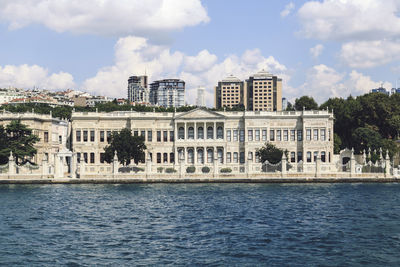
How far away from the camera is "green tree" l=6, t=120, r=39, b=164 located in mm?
54203

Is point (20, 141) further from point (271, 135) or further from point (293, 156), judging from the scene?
point (293, 156)

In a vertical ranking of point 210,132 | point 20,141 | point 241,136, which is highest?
point 210,132

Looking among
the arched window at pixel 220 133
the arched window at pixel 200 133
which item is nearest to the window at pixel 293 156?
the arched window at pixel 220 133

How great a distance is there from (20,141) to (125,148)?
1082 centimetres

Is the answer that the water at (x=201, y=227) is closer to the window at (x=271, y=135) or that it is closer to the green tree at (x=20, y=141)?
the green tree at (x=20, y=141)

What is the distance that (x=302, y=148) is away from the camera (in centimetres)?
6444

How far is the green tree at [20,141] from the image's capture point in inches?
2134

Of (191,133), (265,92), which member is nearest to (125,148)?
(191,133)

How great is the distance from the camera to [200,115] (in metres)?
65.5

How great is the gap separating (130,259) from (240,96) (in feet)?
579

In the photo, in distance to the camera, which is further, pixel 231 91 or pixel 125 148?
pixel 231 91

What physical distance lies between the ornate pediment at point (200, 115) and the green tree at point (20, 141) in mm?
17975

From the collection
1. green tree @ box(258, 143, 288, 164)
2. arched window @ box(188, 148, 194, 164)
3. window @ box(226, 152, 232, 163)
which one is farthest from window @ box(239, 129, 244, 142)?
green tree @ box(258, 143, 288, 164)

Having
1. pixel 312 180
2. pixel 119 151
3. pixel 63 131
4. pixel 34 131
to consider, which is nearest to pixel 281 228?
pixel 312 180
